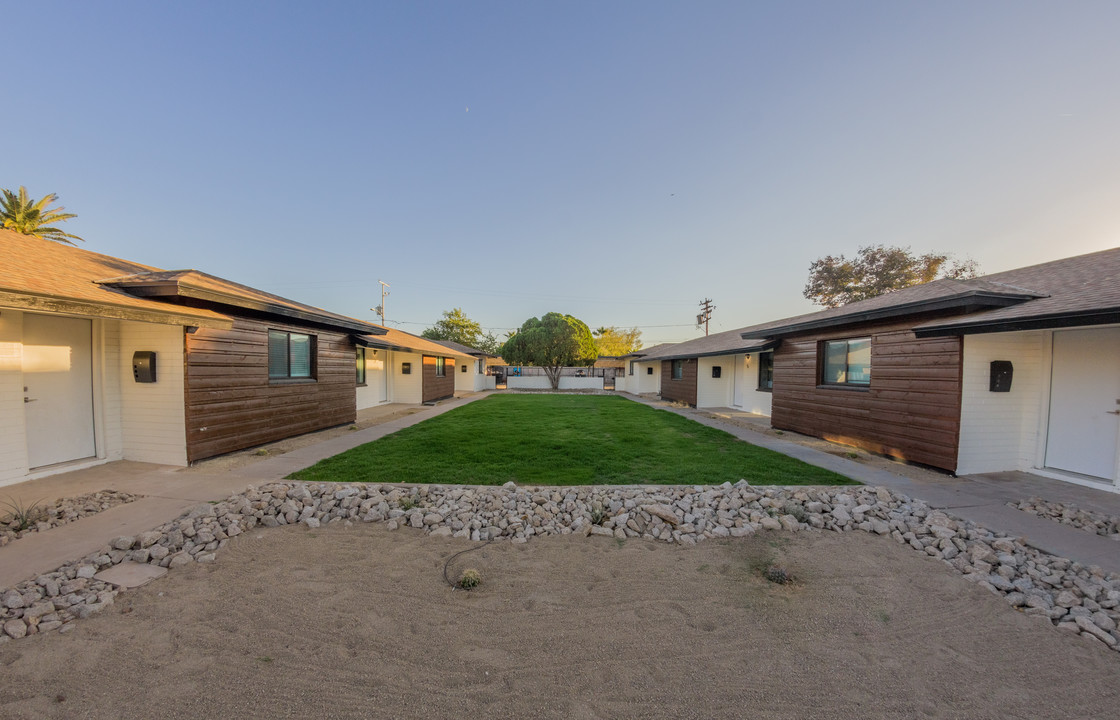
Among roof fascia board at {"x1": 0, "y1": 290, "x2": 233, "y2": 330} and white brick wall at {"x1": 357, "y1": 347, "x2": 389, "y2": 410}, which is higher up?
roof fascia board at {"x1": 0, "y1": 290, "x2": 233, "y2": 330}

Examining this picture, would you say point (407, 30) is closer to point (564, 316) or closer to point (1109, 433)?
point (1109, 433)

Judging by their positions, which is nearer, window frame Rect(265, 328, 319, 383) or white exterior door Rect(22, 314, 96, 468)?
white exterior door Rect(22, 314, 96, 468)

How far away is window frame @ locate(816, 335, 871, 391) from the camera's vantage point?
23.1 ft

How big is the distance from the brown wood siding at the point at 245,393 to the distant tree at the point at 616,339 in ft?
135

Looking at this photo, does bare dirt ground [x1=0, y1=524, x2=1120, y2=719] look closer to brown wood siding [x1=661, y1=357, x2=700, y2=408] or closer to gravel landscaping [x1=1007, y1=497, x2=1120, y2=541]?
gravel landscaping [x1=1007, y1=497, x2=1120, y2=541]

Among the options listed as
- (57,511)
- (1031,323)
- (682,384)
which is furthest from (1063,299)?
(682,384)

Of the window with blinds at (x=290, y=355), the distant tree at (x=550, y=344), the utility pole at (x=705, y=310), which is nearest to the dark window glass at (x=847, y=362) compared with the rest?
the window with blinds at (x=290, y=355)

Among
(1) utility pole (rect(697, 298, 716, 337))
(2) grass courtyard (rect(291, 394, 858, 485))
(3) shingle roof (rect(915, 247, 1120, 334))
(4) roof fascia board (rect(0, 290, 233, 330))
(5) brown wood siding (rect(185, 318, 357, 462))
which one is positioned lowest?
(2) grass courtyard (rect(291, 394, 858, 485))

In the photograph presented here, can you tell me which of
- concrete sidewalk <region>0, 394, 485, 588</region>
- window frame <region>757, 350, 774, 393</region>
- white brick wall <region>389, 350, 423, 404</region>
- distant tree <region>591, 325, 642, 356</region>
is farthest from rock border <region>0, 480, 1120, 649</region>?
distant tree <region>591, 325, 642, 356</region>

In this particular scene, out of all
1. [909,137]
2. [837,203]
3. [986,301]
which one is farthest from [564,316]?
[986,301]

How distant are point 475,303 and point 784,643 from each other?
124 ft

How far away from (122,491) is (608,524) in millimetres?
5614

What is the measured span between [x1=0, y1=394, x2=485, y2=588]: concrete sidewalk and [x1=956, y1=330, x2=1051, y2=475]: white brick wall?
31.8 feet

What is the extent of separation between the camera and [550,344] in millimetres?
23438
